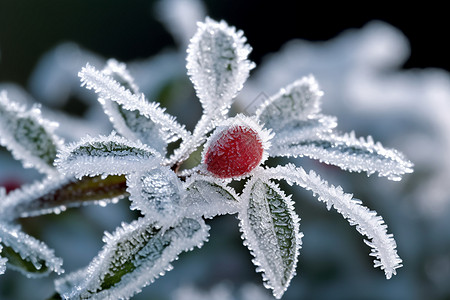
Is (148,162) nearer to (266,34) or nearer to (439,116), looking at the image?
(439,116)

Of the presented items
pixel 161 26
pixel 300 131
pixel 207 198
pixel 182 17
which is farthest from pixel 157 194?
pixel 161 26

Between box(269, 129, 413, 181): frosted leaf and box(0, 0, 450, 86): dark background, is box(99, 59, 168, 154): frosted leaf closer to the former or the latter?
box(269, 129, 413, 181): frosted leaf

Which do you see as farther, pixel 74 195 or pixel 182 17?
pixel 182 17

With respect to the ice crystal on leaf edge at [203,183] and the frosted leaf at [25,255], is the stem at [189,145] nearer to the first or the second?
the ice crystal on leaf edge at [203,183]

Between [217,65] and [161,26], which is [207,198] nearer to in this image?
[217,65]

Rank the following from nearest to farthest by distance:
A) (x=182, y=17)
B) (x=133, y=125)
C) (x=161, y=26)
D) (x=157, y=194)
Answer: (x=157, y=194), (x=133, y=125), (x=182, y=17), (x=161, y=26)

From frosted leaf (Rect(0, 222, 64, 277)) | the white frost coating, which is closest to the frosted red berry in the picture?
frosted leaf (Rect(0, 222, 64, 277))

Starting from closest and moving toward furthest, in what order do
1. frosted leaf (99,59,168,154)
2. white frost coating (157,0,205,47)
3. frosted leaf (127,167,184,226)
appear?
frosted leaf (127,167,184,226) < frosted leaf (99,59,168,154) < white frost coating (157,0,205,47)
